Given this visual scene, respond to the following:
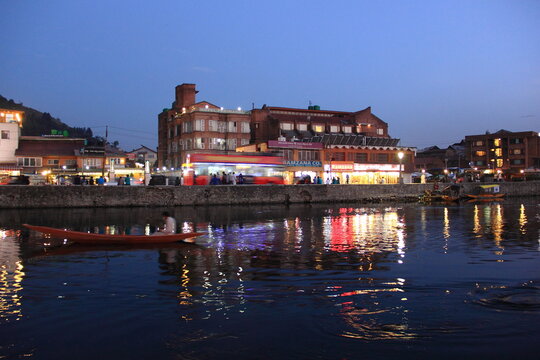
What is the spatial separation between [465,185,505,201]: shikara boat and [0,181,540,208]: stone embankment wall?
6539 mm

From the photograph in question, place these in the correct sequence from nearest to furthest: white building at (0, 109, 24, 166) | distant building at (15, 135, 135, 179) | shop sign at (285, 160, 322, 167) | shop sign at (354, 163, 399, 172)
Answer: white building at (0, 109, 24, 166) → shop sign at (285, 160, 322, 167) → distant building at (15, 135, 135, 179) → shop sign at (354, 163, 399, 172)

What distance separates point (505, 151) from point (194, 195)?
8809 cm

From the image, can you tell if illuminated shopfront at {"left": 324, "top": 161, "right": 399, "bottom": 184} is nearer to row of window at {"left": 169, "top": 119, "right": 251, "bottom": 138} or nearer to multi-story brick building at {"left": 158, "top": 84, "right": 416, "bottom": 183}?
multi-story brick building at {"left": 158, "top": 84, "right": 416, "bottom": 183}

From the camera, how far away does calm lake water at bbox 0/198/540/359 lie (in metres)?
9.12

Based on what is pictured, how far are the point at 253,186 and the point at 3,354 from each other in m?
47.7

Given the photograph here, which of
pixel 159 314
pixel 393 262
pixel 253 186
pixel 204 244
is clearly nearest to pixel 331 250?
pixel 393 262

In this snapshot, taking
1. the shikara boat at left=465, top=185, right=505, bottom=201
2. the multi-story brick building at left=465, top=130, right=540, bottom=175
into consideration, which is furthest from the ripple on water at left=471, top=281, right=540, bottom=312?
the multi-story brick building at left=465, top=130, right=540, bottom=175

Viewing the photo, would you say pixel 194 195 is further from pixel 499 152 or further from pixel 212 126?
pixel 499 152

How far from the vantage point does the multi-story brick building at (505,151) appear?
108250 millimetres

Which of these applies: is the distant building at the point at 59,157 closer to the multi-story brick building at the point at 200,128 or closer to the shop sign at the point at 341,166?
the multi-story brick building at the point at 200,128

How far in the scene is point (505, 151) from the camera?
366 feet

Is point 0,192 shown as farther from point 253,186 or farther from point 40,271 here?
point 40,271

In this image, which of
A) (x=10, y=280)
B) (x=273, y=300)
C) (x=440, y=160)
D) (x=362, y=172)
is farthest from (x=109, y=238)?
(x=440, y=160)

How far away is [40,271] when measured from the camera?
53.1 ft
